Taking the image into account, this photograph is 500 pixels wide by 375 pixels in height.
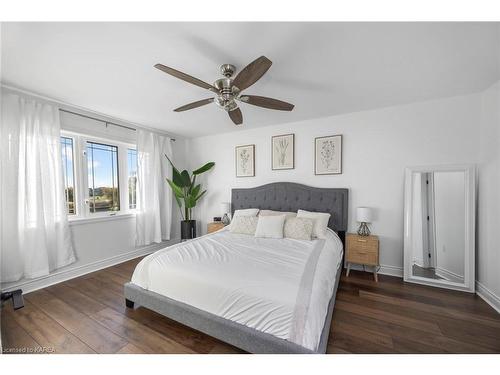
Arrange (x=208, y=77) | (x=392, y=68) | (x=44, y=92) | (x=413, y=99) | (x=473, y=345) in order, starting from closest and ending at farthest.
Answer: (x=473, y=345) < (x=392, y=68) < (x=208, y=77) < (x=44, y=92) < (x=413, y=99)

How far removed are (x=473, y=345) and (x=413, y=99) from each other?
2.66 m

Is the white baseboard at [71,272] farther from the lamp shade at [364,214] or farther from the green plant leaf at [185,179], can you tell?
the lamp shade at [364,214]

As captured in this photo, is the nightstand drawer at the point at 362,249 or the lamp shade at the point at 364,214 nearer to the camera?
the nightstand drawer at the point at 362,249

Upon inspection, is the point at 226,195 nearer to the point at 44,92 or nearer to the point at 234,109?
the point at 234,109

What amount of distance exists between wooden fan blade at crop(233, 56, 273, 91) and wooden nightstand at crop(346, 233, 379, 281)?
8.05 feet

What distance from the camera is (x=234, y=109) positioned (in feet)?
6.51

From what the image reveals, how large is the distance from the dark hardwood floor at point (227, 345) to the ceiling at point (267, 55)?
2.37 metres

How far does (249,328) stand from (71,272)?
9.54 feet

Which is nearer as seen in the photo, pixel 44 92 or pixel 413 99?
pixel 44 92

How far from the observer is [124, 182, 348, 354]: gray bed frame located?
4.33ft

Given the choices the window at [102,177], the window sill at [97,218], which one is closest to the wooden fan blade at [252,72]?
the window at [102,177]

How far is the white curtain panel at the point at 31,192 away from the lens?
86.4 inches
